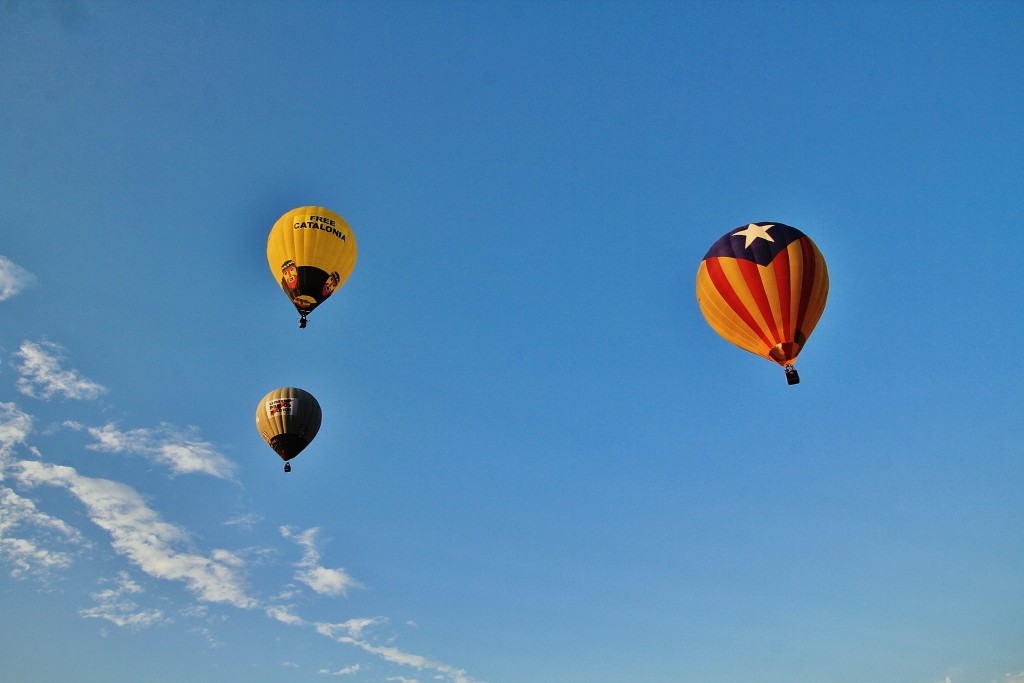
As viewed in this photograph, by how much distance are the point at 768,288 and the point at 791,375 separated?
3411 mm

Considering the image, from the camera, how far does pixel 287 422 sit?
3603cm

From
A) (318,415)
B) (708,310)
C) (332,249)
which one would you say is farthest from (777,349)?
(318,415)

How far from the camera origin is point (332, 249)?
34.1m

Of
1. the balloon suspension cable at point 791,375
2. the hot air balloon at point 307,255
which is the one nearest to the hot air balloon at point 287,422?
the hot air balloon at point 307,255

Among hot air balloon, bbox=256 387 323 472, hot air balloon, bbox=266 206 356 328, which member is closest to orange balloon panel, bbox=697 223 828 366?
hot air balloon, bbox=266 206 356 328

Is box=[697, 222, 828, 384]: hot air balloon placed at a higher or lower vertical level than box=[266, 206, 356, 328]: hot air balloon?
lower

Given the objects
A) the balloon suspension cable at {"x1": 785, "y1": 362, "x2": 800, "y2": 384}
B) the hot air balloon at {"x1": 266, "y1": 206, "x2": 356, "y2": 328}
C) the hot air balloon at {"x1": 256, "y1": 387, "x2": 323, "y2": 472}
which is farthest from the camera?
the hot air balloon at {"x1": 256, "y1": 387, "x2": 323, "y2": 472}

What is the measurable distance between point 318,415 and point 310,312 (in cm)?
656

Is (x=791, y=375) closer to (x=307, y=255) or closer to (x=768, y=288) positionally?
(x=768, y=288)

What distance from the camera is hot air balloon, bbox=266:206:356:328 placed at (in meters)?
33.2

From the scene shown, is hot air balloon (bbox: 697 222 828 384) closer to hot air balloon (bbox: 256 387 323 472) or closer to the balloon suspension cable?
the balloon suspension cable

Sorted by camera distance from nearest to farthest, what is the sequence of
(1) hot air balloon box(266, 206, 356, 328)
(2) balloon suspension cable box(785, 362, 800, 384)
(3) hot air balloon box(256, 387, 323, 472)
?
(2) balloon suspension cable box(785, 362, 800, 384)
(1) hot air balloon box(266, 206, 356, 328)
(3) hot air balloon box(256, 387, 323, 472)

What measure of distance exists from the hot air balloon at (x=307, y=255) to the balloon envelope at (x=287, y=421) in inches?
213

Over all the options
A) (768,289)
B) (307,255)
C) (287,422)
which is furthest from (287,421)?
(768,289)
